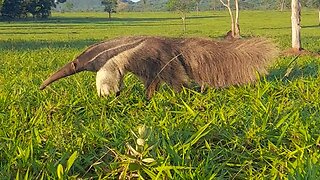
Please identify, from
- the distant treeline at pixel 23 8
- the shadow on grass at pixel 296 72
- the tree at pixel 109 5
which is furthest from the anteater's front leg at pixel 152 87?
the tree at pixel 109 5

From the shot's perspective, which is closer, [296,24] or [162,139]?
[162,139]

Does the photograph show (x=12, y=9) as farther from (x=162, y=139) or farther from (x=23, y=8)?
(x=162, y=139)

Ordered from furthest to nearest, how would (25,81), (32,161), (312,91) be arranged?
1. (25,81)
2. (312,91)
3. (32,161)

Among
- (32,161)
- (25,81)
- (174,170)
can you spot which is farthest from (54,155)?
(25,81)

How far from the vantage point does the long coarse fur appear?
439 centimetres

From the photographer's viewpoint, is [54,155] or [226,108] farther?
[226,108]

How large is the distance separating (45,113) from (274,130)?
1.84 metres

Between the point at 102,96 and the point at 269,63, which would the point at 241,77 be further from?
the point at 102,96

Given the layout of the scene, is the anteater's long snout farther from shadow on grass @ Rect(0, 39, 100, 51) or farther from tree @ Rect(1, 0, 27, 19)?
tree @ Rect(1, 0, 27, 19)

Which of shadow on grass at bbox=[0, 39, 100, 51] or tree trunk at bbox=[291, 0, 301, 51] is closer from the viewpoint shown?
tree trunk at bbox=[291, 0, 301, 51]

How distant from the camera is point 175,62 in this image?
443cm

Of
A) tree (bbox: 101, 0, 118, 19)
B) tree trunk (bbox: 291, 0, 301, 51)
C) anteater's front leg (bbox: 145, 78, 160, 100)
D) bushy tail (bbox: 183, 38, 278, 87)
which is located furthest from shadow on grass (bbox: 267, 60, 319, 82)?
tree (bbox: 101, 0, 118, 19)

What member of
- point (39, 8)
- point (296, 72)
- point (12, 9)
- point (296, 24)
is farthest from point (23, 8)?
point (296, 72)

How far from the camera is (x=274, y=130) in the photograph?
2691 mm
